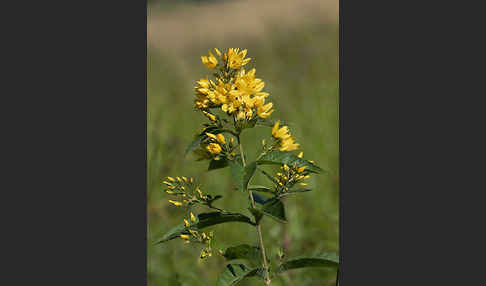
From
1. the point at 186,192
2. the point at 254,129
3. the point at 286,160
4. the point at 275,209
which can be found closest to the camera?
the point at 275,209

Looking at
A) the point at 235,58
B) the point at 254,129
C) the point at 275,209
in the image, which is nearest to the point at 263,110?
the point at 235,58

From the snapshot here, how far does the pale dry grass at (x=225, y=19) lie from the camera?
305 cm

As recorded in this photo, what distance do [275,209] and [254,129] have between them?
2.37m

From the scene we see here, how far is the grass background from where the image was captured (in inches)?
127

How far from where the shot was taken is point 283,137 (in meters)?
2.09

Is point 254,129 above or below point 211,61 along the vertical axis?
below

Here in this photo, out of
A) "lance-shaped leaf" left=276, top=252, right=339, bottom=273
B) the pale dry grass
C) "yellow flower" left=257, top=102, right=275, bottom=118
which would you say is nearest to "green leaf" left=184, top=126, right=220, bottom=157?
"yellow flower" left=257, top=102, right=275, bottom=118

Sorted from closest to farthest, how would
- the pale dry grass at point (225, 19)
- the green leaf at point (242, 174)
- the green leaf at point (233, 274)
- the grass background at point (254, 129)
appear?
the green leaf at point (242, 174) → the green leaf at point (233, 274) → the pale dry grass at point (225, 19) → the grass background at point (254, 129)

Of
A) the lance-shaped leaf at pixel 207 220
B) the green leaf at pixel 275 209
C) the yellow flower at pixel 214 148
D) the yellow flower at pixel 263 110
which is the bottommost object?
the lance-shaped leaf at pixel 207 220

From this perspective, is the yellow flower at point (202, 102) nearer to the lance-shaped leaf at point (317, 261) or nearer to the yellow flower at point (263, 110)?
the yellow flower at point (263, 110)

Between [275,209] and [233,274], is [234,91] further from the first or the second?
[233,274]

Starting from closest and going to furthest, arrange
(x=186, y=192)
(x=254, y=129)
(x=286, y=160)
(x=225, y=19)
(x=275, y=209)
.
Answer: (x=275, y=209)
(x=286, y=160)
(x=186, y=192)
(x=225, y=19)
(x=254, y=129)

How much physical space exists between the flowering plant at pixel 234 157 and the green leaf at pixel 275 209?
2 cm

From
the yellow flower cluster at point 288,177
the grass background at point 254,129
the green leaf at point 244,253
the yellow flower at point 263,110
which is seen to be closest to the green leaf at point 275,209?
the yellow flower cluster at point 288,177
